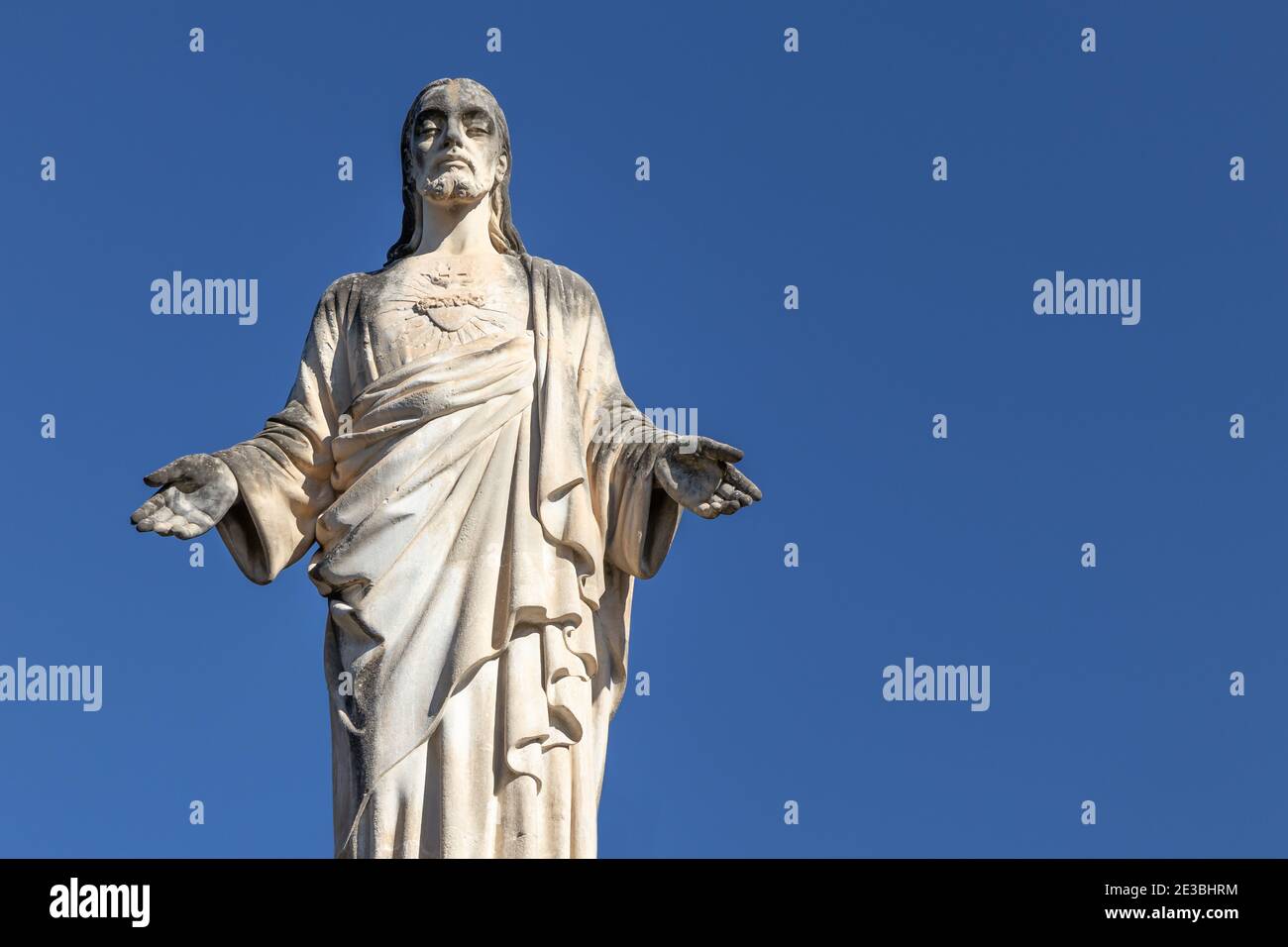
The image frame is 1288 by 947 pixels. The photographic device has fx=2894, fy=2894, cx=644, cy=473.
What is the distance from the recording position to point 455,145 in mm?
20906

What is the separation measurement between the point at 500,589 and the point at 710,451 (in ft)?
5.60

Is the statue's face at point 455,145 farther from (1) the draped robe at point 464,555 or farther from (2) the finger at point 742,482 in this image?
(2) the finger at point 742,482

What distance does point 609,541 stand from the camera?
20172 mm

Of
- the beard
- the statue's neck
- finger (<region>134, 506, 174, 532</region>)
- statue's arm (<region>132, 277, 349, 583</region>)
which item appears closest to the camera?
Result: finger (<region>134, 506, 174, 532</region>)

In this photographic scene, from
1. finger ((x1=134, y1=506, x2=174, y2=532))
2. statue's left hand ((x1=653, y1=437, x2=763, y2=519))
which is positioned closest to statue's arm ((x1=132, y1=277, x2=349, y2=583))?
finger ((x1=134, y1=506, x2=174, y2=532))

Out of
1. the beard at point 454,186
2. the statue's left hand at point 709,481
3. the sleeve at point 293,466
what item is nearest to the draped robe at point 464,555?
the sleeve at point 293,466

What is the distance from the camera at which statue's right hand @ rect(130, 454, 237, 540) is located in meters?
19.3

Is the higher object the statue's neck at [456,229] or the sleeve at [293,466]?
the statue's neck at [456,229]

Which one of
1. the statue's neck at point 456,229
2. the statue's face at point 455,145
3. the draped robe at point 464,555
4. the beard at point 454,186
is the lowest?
the draped robe at point 464,555

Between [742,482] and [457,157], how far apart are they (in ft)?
11.3

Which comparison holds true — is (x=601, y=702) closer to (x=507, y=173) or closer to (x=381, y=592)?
(x=381, y=592)

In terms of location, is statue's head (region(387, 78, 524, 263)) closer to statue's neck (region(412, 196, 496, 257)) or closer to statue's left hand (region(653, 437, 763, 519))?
statue's neck (region(412, 196, 496, 257))

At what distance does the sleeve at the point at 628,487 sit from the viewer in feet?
65.7
